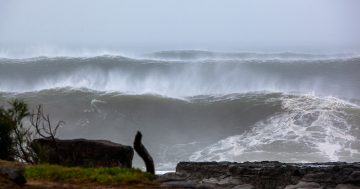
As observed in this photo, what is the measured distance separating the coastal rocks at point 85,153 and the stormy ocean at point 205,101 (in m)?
6.35

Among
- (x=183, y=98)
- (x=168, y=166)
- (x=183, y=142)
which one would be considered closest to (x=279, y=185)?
(x=168, y=166)

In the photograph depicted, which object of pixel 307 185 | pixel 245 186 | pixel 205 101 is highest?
pixel 307 185

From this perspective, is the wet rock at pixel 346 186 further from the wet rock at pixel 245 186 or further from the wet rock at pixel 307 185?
the wet rock at pixel 245 186

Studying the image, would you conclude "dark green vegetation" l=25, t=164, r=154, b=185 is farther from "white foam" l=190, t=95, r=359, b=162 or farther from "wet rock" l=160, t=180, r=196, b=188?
"white foam" l=190, t=95, r=359, b=162

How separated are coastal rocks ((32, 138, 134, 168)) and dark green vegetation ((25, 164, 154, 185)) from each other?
67.6 inches

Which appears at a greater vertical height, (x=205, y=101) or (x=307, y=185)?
(x=307, y=185)

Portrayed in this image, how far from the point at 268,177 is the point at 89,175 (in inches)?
99.4

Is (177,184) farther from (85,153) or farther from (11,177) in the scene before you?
(85,153)

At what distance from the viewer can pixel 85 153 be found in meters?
11.0

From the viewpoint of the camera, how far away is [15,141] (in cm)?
1132

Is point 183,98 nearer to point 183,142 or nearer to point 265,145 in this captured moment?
point 183,142

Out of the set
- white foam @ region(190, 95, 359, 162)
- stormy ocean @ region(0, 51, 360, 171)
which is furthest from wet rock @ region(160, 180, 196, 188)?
white foam @ region(190, 95, 359, 162)

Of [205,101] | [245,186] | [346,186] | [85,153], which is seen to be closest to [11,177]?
[245,186]

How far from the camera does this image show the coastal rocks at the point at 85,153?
10.4 metres
